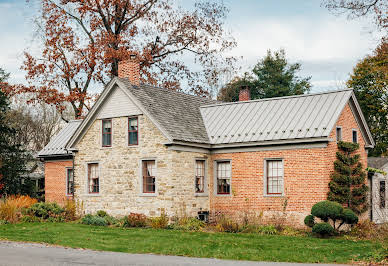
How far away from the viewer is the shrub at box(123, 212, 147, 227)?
2352 cm

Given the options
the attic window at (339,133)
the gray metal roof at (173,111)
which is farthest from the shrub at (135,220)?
the attic window at (339,133)

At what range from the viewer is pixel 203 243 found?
55.9 feet

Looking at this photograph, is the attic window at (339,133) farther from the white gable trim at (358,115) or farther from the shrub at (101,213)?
the shrub at (101,213)

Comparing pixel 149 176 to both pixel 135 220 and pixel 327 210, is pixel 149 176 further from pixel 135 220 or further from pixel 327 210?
pixel 327 210

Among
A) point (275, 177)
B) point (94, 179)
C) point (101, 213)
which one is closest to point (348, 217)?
point (275, 177)

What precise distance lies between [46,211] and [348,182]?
14821 millimetres

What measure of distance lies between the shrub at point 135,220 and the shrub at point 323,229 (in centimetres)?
778

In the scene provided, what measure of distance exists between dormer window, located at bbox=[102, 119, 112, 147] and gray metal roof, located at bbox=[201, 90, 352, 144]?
16.6 ft

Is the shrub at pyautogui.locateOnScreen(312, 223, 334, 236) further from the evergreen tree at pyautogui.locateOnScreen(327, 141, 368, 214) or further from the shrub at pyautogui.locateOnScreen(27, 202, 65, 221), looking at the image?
the shrub at pyautogui.locateOnScreen(27, 202, 65, 221)

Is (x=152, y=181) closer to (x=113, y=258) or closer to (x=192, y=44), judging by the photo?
(x=113, y=258)

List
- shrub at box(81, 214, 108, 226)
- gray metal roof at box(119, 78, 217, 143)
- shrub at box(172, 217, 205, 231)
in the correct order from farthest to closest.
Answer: gray metal roof at box(119, 78, 217, 143)
shrub at box(81, 214, 108, 226)
shrub at box(172, 217, 205, 231)

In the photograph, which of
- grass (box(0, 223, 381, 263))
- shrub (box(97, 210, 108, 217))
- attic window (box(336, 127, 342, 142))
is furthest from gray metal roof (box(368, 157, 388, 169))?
shrub (box(97, 210, 108, 217))

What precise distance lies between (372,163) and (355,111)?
6198mm

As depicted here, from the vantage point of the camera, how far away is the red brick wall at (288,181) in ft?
73.2
